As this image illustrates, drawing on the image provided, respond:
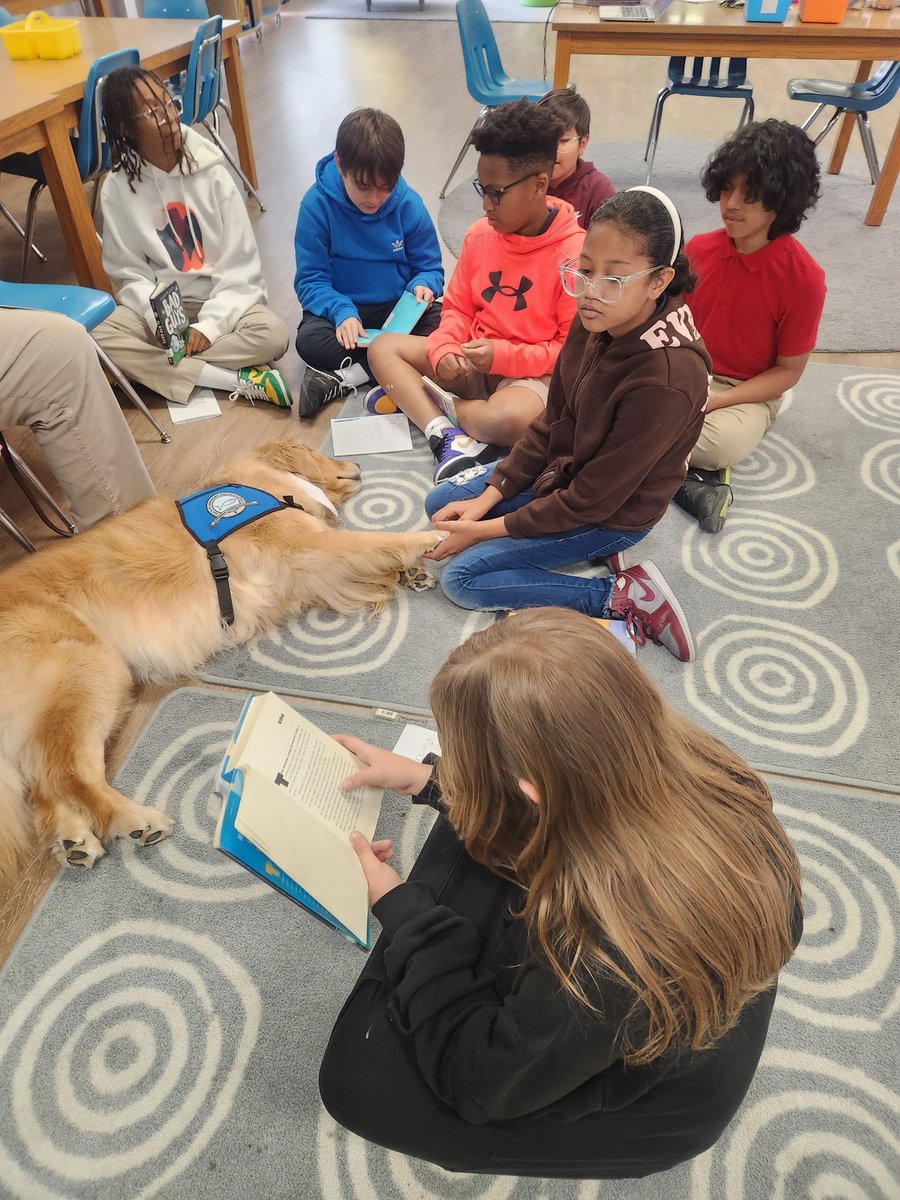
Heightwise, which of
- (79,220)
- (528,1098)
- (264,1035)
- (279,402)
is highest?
(79,220)

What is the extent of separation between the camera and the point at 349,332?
2.72 m

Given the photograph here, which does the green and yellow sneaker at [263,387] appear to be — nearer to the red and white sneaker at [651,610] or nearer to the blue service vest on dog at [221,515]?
the blue service vest on dog at [221,515]

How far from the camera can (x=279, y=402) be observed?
2.81m

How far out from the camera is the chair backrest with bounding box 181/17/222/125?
3.49m

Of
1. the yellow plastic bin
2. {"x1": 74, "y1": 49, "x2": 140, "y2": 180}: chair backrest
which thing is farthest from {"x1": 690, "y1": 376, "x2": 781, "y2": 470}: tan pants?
the yellow plastic bin

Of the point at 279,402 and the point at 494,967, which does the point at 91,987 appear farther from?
the point at 279,402

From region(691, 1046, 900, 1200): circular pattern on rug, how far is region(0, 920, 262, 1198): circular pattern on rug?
0.75m

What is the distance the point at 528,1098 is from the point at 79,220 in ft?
10.5

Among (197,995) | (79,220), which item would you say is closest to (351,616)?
(197,995)

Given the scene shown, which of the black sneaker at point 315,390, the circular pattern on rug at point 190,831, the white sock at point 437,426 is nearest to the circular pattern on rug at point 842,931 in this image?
the circular pattern on rug at point 190,831

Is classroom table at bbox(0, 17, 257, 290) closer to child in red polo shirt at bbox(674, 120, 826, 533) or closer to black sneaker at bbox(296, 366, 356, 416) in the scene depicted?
black sneaker at bbox(296, 366, 356, 416)

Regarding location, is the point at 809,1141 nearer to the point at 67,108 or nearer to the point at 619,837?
the point at 619,837

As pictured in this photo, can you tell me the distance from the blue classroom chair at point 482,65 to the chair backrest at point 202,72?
1253 mm

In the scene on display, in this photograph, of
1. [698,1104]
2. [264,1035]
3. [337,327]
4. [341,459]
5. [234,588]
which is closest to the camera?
[698,1104]
